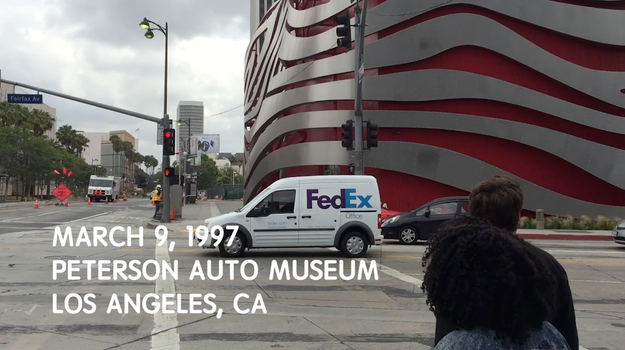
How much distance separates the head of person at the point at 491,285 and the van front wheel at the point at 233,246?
11.5 metres

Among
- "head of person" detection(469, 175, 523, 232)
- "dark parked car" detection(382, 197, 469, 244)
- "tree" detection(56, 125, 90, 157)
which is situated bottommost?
"dark parked car" detection(382, 197, 469, 244)

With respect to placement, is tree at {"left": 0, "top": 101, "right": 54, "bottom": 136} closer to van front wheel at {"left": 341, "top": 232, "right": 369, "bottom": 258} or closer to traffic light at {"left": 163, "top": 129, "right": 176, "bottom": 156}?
traffic light at {"left": 163, "top": 129, "right": 176, "bottom": 156}

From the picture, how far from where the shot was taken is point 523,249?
80.9 inches

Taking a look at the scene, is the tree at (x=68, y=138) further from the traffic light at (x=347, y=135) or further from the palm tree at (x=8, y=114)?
the traffic light at (x=347, y=135)

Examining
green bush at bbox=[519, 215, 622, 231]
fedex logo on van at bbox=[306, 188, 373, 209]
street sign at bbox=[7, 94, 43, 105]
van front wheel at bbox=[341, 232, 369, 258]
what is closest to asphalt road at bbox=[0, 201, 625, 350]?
van front wheel at bbox=[341, 232, 369, 258]

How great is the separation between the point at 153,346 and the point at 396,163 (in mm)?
24358

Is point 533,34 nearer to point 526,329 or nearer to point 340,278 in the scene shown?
point 340,278

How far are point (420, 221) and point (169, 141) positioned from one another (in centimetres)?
1295

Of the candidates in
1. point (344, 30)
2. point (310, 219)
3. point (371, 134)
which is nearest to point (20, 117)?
point (371, 134)

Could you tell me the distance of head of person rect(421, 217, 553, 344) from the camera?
196cm

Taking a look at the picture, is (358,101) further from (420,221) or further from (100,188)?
(100,188)

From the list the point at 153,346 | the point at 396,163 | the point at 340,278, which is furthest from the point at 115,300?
the point at 396,163

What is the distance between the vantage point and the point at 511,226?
2.43 meters

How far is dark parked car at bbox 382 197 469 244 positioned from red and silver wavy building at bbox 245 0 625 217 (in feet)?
38.7
